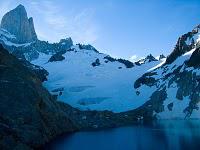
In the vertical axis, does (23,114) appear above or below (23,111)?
below

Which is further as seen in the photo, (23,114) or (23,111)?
(23,111)

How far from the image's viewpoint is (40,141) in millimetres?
93625

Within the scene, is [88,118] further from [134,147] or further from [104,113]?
[134,147]

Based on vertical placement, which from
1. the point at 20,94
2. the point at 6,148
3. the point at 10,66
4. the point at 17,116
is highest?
the point at 10,66

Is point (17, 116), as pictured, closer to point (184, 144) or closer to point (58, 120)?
point (58, 120)

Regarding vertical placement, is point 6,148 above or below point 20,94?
below

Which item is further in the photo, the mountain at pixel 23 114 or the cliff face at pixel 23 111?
the cliff face at pixel 23 111

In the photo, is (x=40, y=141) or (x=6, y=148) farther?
(x=40, y=141)

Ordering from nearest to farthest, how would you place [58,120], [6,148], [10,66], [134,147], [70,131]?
1. [6,148]
2. [134,147]
3. [10,66]
4. [58,120]
5. [70,131]

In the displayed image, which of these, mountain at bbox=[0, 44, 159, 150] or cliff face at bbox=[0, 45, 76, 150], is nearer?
mountain at bbox=[0, 44, 159, 150]

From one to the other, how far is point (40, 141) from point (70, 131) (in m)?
42.7

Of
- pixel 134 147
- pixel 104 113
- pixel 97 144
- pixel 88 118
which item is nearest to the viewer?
pixel 134 147

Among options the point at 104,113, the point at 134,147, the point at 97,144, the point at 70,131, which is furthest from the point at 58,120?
the point at 104,113

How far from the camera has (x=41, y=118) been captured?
105000mm
